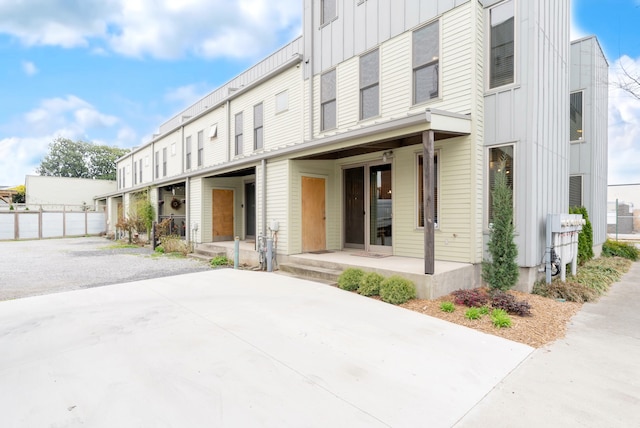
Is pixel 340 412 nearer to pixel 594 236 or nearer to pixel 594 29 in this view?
pixel 594 236

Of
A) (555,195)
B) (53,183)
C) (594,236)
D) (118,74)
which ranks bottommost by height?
(594,236)

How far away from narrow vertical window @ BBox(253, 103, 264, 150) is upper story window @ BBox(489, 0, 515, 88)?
271 inches

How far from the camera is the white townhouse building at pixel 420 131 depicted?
5.89m

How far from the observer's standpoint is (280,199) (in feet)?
27.1

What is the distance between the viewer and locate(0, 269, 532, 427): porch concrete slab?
92.0 inches

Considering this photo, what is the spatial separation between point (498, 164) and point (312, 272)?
414 centimetres

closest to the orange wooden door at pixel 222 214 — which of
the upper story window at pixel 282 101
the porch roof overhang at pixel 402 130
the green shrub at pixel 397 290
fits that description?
the upper story window at pixel 282 101

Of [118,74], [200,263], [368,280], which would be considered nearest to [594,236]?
[368,280]

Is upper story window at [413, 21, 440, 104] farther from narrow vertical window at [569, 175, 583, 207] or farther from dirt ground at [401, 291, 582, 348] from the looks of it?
narrow vertical window at [569, 175, 583, 207]

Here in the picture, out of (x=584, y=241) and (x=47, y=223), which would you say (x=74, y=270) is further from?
(x=47, y=223)

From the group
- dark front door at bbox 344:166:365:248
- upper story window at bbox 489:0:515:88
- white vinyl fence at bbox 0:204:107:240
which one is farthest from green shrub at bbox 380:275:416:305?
white vinyl fence at bbox 0:204:107:240

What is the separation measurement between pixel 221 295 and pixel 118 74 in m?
31.7

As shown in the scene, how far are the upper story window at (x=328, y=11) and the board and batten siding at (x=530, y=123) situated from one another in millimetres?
4075

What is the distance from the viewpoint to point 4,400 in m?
2.47
